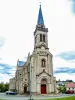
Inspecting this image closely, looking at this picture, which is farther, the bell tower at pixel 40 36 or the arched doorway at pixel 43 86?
the bell tower at pixel 40 36

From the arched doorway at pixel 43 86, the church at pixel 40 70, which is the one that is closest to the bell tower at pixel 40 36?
the church at pixel 40 70

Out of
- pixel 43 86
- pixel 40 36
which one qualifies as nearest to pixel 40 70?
pixel 43 86

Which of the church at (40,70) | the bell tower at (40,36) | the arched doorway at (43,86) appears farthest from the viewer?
the bell tower at (40,36)

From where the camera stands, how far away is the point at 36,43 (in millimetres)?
63188

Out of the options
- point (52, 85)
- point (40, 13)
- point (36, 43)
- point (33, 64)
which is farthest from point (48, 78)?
point (40, 13)

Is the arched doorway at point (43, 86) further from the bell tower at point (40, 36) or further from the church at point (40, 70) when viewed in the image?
the bell tower at point (40, 36)

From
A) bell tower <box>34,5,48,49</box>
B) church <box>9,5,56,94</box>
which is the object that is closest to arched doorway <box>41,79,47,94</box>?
church <box>9,5,56,94</box>

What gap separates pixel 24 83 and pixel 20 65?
1943 centimetres

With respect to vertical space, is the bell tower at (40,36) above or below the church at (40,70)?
above

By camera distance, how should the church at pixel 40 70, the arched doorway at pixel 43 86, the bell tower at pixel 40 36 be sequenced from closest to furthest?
the church at pixel 40 70
the arched doorway at pixel 43 86
the bell tower at pixel 40 36

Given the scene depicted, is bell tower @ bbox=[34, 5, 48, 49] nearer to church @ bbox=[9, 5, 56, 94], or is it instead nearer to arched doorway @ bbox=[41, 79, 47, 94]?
church @ bbox=[9, 5, 56, 94]

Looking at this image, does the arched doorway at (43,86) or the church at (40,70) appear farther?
the arched doorway at (43,86)

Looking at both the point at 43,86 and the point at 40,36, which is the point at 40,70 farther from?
the point at 40,36

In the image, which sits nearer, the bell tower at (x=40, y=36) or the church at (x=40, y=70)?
the church at (x=40, y=70)
